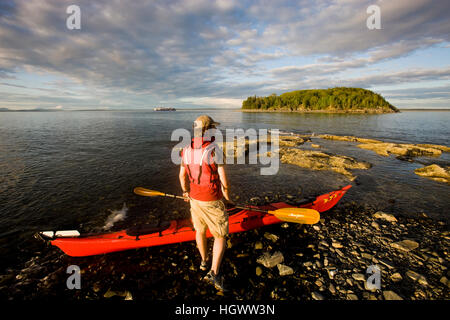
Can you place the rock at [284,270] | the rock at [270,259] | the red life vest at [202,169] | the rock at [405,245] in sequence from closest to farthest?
the red life vest at [202,169], the rock at [284,270], the rock at [270,259], the rock at [405,245]

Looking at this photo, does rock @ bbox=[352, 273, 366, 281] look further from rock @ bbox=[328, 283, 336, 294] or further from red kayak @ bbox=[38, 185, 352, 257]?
red kayak @ bbox=[38, 185, 352, 257]

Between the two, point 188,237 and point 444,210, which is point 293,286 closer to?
point 188,237

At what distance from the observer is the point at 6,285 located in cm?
448

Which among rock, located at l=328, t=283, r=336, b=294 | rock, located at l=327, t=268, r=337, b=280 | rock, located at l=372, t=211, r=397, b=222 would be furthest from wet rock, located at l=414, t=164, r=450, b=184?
rock, located at l=328, t=283, r=336, b=294

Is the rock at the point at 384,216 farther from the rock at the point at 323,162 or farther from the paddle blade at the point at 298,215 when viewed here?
the rock at the point at 323,162

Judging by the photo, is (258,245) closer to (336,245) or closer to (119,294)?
(336,245)

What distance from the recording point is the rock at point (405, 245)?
517 cm

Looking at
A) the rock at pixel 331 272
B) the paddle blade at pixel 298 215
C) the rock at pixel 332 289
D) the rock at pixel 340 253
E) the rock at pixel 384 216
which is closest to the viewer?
the rock at pixel 332 289

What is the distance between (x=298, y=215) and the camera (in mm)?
5668

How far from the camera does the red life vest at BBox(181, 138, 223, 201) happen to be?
341cm

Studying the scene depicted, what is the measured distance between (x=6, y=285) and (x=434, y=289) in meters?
10.2

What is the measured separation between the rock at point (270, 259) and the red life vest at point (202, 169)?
2601 mm

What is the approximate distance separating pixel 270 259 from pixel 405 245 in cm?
409

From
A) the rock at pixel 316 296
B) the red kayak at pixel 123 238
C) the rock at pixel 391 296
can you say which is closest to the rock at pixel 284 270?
the rock at pixel 316 296
